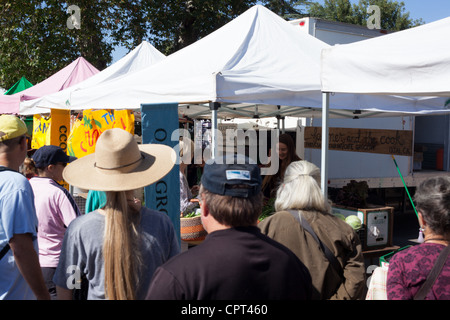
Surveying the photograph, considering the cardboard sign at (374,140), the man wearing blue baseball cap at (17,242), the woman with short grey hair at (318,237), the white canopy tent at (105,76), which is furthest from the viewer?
the white canopy tent at (105,76)

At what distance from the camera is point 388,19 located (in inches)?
1534

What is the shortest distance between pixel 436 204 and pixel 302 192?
79cm

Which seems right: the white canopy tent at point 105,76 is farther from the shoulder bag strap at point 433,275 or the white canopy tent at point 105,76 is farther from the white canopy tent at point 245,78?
the shoulder bag strap at point 433,275

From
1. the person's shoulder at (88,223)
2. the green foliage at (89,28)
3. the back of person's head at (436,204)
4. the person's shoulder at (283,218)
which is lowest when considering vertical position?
the person's shoulder at (283,218)

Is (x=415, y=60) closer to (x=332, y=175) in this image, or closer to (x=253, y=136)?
(x=253, y=136)

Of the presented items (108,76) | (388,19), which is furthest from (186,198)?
(388,19)

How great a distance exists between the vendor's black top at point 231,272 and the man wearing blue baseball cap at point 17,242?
984 millimetres

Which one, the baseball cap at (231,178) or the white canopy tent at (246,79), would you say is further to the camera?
the white canopy tent at (246,79)

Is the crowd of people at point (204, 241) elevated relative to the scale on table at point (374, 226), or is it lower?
elevated

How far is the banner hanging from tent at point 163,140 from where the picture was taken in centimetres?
350

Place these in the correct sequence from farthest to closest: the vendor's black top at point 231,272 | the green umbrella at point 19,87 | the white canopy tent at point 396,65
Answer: the green umbrella at point 19,87 → the white canopy tent at point 396,65 → the vendor's black top at point 231,272

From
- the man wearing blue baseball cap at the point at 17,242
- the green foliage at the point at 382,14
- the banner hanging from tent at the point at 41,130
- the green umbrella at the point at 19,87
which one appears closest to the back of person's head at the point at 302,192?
→ the man wearing blue baseball cap at the point at 17,242

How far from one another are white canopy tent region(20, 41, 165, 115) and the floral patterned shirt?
537 cm
